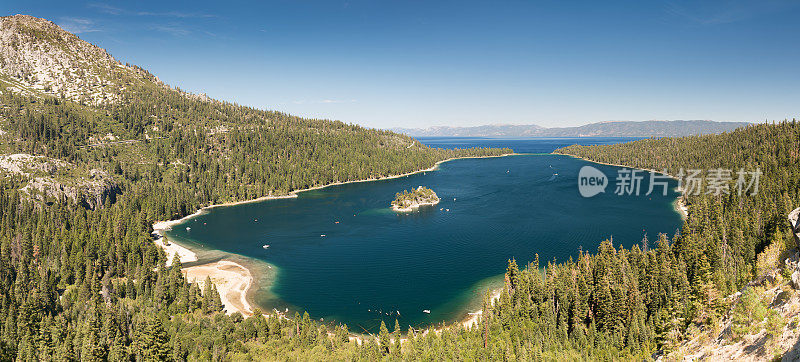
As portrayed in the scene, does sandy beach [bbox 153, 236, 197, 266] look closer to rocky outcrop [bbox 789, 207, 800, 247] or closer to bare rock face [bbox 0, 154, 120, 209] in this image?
bare rock face [bbox 0, 154, 120, 209]

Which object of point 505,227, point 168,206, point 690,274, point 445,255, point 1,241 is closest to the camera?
point 690,274

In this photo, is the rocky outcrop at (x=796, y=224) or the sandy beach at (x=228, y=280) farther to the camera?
the sandy beach at (x=228, y=280)

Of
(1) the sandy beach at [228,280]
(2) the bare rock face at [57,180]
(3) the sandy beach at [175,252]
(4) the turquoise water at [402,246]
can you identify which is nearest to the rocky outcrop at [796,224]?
(4) the turquoise water at [402,246]

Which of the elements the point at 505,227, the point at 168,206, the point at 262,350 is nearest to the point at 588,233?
the point at 505,227

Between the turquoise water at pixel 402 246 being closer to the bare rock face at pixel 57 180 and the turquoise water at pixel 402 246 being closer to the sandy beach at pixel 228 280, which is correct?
the sandy beach at pixel 228 280

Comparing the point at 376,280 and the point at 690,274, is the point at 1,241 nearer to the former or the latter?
the point at 376,280

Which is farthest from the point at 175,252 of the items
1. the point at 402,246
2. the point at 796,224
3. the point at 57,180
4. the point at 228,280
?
the point at 796,224
